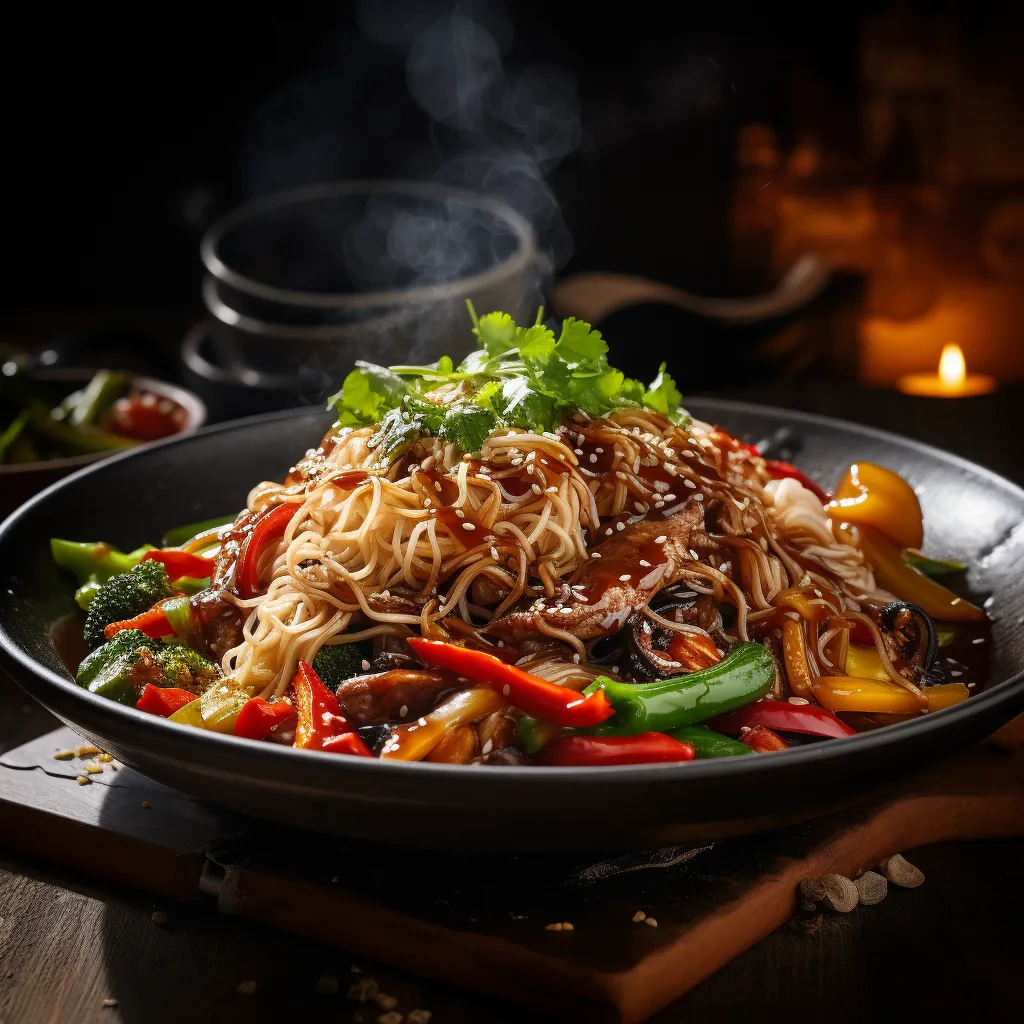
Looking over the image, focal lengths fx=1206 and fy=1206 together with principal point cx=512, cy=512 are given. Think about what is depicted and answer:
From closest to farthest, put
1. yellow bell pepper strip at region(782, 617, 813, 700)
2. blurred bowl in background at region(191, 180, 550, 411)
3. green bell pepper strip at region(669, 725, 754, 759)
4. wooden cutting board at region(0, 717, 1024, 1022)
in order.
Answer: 1. wooden cutting board at region(0, 717, 1024, 1022)
2. green bell pepper strip at region(669, 725, 754, 759)
3. yellow bell pepper strip at region(782, 617, 813, 700)
4. blurred bowl in background at region(191, 180, 550, 411)

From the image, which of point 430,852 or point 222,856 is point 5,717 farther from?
point 430,852

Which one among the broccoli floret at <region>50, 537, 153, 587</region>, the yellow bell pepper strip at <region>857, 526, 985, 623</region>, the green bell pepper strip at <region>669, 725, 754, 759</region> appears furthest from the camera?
the broccoli floret at <region>50, 537, 153, 587</region>

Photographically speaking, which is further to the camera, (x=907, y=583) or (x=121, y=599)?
(x=907, y=583)

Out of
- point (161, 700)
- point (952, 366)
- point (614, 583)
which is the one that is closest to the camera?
point (161, 700)

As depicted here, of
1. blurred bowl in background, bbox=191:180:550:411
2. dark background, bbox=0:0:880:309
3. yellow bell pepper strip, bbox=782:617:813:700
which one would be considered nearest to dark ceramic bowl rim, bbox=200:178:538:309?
blurred bowl in background, bbox=191:180:550:411

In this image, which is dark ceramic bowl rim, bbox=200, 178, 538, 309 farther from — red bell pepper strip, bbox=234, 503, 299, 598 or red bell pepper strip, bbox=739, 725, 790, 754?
red bell pepper strip, bbox=739, 725, 790, 754

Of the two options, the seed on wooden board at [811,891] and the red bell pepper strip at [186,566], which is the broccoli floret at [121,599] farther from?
the seed on wooden board at [811,891]

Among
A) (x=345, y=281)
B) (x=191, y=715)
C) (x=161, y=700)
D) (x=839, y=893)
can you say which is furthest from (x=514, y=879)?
(x=345, y=281)

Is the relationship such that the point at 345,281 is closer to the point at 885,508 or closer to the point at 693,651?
the point at 885,508
